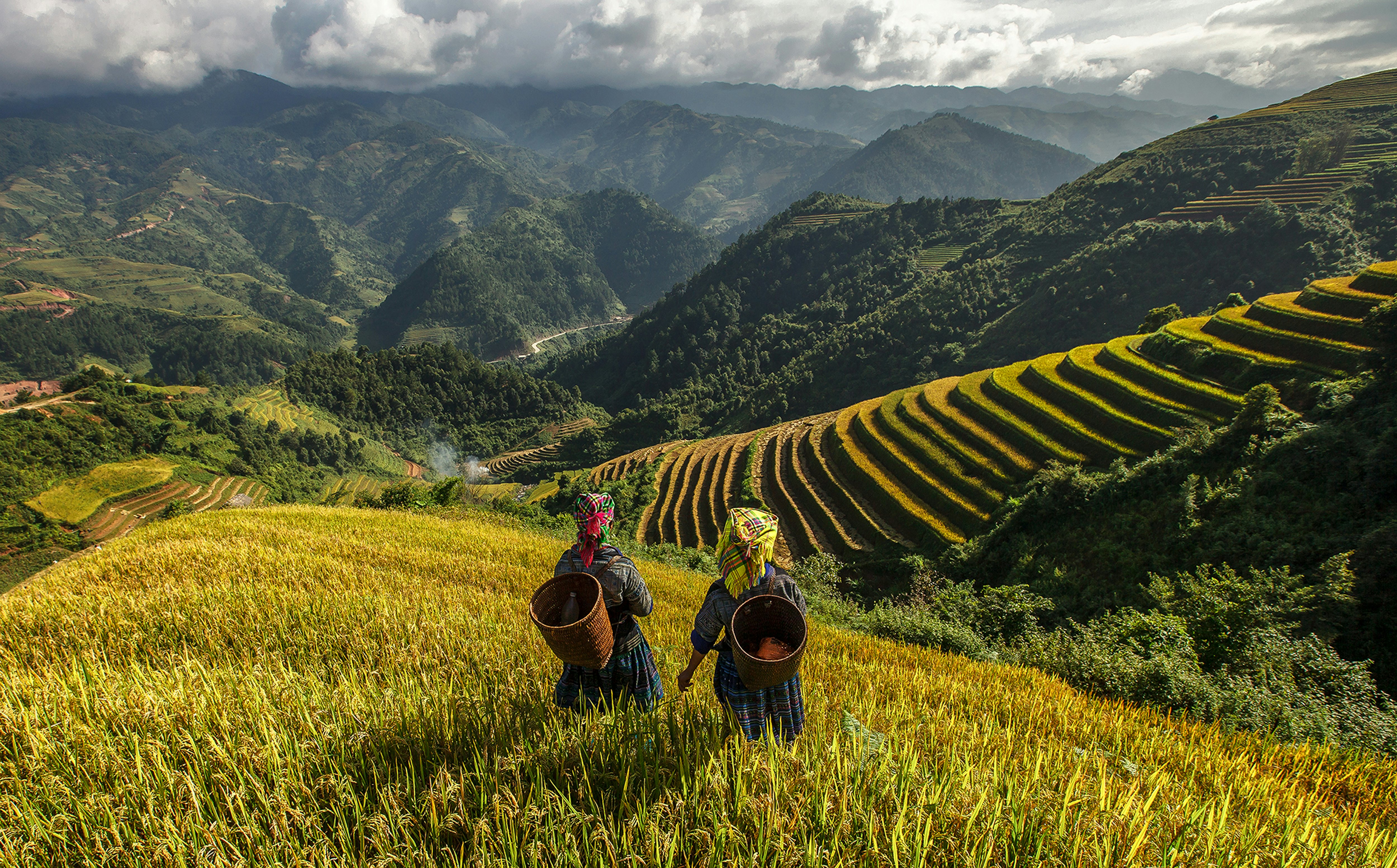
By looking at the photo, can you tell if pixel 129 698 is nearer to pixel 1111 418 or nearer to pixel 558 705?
pixel 558 705

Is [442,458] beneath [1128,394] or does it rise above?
beneath

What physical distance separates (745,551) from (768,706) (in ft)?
3.13

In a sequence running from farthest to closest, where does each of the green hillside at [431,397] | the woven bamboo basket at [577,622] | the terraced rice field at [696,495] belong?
1. the green hillside at [431,397]
2. the terraced rice field at [696,495]
3. the woven bamboo basket at [577,622]

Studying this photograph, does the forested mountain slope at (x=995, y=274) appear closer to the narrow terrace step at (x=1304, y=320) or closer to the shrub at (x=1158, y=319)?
the shrub at (x=1158, y=319)

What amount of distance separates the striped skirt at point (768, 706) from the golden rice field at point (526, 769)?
15cm

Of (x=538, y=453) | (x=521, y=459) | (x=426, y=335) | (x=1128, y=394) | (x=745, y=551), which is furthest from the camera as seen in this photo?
(x=426, y=335)

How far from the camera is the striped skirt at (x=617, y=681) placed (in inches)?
136

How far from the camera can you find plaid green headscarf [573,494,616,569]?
353 cm

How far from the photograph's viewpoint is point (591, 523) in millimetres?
3525

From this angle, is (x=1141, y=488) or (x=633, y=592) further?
(x=1141, y=488)

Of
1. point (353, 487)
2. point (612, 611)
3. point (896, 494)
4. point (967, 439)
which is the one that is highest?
point (612, 611)

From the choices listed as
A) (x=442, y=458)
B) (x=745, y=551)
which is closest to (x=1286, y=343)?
(x=745, y=551)

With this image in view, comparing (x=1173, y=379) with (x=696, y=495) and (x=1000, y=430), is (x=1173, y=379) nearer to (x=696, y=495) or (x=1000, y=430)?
(x=1000, y=430)

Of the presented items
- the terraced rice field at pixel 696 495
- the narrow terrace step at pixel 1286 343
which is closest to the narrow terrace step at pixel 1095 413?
the narrow terrace step at pixel 1286 343
